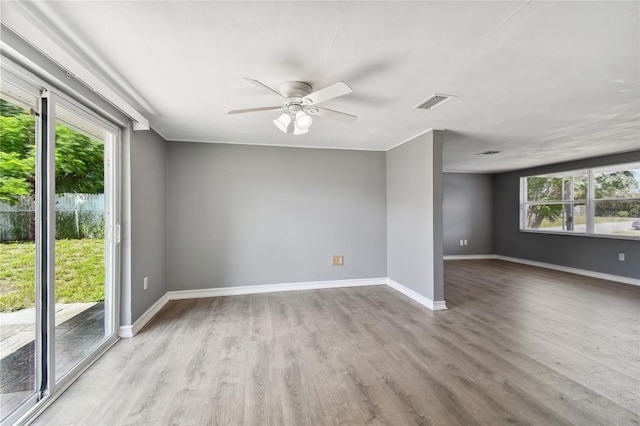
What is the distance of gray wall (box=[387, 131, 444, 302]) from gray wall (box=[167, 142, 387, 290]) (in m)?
0.24

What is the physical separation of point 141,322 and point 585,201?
7620 mm

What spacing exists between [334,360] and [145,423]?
1341mm

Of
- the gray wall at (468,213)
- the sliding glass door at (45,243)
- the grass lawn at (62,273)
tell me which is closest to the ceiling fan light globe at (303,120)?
the sliding glass door at (45,243)

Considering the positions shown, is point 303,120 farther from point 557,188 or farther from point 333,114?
point 557,188

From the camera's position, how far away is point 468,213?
23.6ft

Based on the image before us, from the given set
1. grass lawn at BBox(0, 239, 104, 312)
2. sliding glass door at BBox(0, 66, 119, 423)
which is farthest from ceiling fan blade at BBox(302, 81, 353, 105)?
grass lawn at BBox(0, 239, 104, 312)

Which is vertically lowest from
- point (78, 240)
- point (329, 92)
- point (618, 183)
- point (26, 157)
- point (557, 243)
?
point (557, 243)

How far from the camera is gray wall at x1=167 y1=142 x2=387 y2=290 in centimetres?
398

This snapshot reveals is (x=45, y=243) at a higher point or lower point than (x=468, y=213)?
lower

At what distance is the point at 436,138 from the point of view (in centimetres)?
347

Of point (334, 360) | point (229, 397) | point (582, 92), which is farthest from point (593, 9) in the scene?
point (229, 397)

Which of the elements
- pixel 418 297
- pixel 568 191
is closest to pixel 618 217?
pixel 568 191

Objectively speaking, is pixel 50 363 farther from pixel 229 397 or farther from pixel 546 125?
pixel 546 125

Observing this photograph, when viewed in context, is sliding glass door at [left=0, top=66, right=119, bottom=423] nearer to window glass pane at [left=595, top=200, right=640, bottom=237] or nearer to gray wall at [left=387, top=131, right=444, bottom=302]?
gray wall at [left=387, top=131, right=444, bottom=302]
